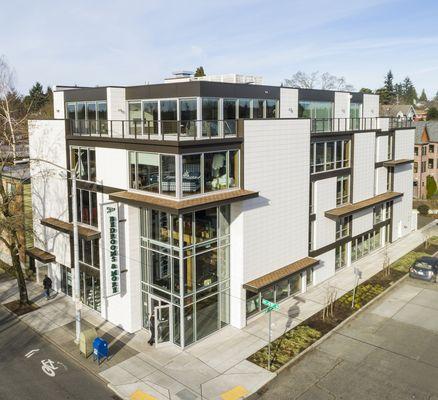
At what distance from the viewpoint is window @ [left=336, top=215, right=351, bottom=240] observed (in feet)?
109

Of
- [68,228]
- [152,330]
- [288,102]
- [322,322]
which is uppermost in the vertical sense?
[288,102]

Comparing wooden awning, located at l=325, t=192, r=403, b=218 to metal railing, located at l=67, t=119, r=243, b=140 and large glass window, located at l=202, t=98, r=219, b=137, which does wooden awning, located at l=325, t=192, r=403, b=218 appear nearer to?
metal railing, located at l=67, t=119, r=243, b=140

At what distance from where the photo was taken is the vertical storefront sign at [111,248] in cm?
2338

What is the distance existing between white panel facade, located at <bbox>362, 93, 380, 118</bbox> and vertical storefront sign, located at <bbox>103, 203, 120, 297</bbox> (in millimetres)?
25917

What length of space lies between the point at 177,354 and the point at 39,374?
6508mm

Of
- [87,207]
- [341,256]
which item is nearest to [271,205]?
[87,207]

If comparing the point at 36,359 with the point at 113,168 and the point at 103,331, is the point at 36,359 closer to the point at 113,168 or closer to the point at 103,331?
the point at 103,331

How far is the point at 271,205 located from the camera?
26.1m

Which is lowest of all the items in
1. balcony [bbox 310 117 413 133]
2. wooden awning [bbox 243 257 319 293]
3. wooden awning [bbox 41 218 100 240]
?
wooden awning [bbox 243 257 319 293]

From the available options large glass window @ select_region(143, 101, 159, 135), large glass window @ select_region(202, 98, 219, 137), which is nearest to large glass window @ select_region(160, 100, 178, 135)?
large glass window @ select_region(143, 101, 159, 135)

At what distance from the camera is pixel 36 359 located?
72.6 ft

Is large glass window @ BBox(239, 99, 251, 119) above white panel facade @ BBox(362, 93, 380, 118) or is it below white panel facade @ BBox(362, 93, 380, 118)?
below

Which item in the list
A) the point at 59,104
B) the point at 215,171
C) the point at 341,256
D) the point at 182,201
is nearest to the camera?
the point at 182,201

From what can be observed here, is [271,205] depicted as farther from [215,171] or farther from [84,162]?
[84,162]
